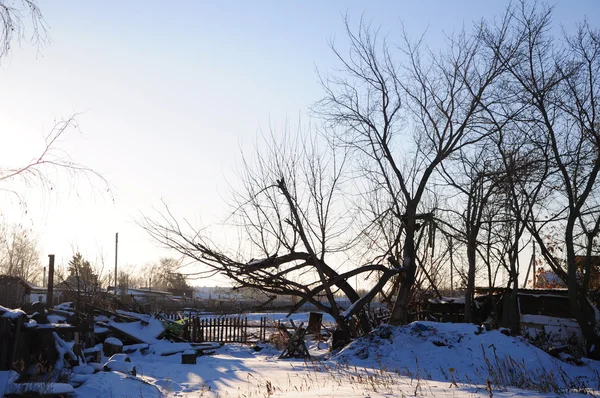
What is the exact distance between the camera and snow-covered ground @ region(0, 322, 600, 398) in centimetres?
1076

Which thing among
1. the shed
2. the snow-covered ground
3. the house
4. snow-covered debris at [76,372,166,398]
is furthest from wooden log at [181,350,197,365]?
the shed

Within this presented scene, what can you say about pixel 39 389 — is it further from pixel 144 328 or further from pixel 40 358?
pixel 144 328

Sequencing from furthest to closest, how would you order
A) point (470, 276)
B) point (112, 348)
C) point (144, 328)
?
1. point (144, 328)
2. point (470, 276)
3. point (112, 348)

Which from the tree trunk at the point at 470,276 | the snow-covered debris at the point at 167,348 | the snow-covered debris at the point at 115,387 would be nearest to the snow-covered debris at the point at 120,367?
the snow-covered debris at the point at 115,387

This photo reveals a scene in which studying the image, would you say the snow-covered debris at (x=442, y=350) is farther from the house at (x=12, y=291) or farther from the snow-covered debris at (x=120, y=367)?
the house at (x=12, y=291)

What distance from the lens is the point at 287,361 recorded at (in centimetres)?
1711

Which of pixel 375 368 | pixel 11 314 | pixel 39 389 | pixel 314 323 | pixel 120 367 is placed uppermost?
pixel 11 314

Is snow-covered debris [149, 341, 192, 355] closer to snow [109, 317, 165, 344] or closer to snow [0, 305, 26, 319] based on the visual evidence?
snow [109, 317, 165, 344]

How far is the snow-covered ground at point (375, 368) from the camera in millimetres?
10758

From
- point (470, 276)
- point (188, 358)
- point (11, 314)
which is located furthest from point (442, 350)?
point (11, 314)

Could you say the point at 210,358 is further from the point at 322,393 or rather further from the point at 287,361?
the point at 322,393

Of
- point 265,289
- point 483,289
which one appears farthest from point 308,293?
point 483,289

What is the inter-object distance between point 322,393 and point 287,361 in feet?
29.8

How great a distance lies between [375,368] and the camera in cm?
1427
